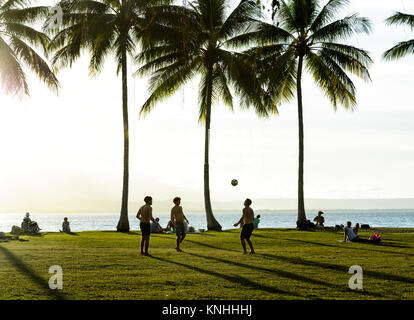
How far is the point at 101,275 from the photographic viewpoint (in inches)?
404

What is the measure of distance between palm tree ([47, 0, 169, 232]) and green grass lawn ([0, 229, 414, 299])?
13311 mm

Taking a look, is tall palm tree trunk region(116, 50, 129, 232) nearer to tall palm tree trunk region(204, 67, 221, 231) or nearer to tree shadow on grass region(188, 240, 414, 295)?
tall palm tree trunk region(204, 67, 221, 231)

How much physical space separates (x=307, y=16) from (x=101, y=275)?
25603 mm

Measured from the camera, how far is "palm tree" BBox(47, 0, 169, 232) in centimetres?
2681

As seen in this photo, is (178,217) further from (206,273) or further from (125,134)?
(125,134)

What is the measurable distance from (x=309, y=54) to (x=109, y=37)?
13.2m

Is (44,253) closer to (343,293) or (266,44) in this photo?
(343,293)

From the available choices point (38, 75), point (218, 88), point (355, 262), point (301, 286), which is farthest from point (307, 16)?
point (301, 286)

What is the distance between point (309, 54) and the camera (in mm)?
31203

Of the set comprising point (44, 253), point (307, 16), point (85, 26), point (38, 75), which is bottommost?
point (44, 253)

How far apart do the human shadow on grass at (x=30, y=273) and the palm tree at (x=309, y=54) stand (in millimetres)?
19188

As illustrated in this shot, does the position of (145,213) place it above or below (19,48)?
below

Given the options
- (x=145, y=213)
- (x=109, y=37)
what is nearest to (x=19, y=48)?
(x=109, y=37)

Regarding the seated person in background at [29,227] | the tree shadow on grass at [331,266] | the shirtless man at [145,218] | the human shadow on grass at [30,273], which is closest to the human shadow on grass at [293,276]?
the tree shadow on grass at [331,266]
